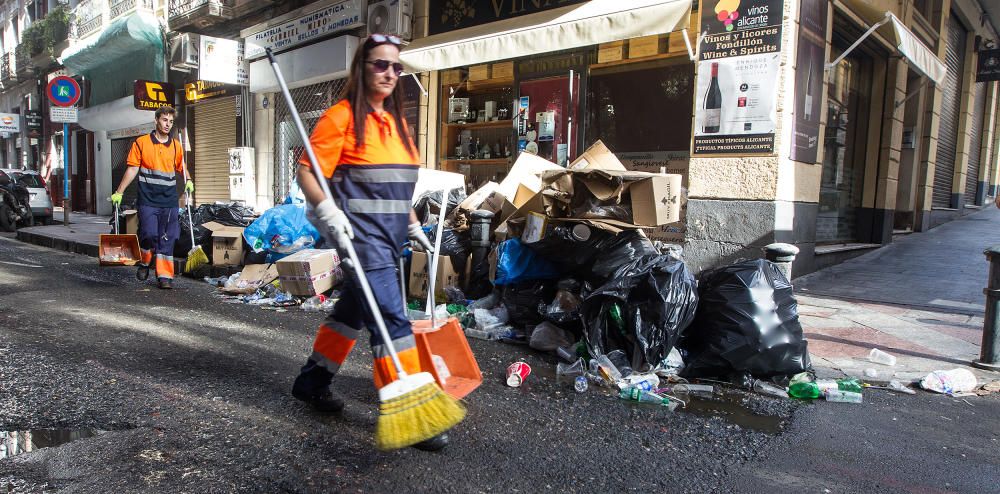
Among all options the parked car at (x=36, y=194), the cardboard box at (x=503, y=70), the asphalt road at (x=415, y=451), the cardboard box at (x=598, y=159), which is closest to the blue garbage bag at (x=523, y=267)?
the asphalt road at (x=415, y=451)

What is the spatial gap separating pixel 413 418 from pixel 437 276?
135 inches

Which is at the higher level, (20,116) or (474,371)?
(20,116)

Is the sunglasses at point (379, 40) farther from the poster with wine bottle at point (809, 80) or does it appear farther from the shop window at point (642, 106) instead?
the shop window at point (642, 106)

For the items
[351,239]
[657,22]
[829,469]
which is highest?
[657,22]

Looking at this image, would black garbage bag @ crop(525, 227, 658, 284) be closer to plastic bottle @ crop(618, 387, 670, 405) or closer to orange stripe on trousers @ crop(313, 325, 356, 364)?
plastic bottle @ crop(618, 387, 670, 405)

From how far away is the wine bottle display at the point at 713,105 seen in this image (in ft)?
19.8

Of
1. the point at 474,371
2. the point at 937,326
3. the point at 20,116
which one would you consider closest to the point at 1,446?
the point at 474,371

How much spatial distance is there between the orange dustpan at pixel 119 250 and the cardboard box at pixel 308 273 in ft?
8.14

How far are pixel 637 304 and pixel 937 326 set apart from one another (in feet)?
9.53

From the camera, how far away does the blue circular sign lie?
463 inches

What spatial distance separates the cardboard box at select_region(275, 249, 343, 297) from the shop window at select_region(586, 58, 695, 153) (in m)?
3.75

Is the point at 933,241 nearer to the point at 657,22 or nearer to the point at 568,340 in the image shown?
the point at 657,22

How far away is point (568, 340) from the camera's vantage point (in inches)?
165

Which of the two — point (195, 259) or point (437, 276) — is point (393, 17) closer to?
point (195, 259)
